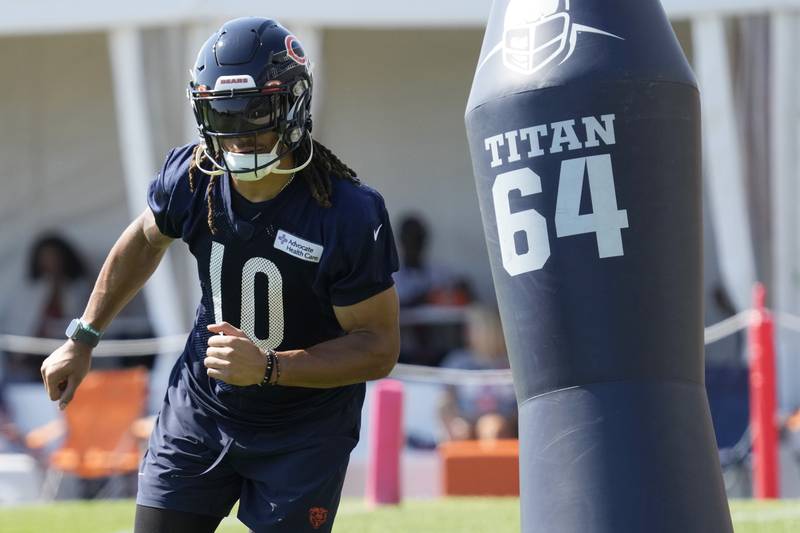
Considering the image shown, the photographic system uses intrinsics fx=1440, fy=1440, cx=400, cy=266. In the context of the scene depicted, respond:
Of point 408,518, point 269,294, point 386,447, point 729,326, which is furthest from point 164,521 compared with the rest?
point 729,326

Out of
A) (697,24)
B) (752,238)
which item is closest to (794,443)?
(752,238)

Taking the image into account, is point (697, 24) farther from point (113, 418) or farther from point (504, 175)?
point (504, 175)

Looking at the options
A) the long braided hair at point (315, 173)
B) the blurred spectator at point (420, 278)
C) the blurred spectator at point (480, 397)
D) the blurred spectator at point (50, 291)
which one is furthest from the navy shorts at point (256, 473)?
the blurred spectator at point (50, 291)

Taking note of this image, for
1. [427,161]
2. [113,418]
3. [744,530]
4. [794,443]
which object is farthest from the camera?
[427,161]

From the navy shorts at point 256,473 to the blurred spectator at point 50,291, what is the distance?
27.4ft

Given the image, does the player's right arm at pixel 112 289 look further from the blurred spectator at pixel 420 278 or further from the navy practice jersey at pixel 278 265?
the blurred spectator at pixel 420 278

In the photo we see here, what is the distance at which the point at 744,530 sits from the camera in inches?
252

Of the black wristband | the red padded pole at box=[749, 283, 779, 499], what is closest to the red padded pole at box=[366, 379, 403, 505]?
the red padded pole at box=[749, 283, 779, 499]

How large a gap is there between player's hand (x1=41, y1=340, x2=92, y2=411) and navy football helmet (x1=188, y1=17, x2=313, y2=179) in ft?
2.42

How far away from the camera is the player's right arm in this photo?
13.2 ft

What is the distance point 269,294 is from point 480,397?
21.7ft

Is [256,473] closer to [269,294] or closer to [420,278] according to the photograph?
[269,294]

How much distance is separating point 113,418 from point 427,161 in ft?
12.1

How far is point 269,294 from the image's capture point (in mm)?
3768
